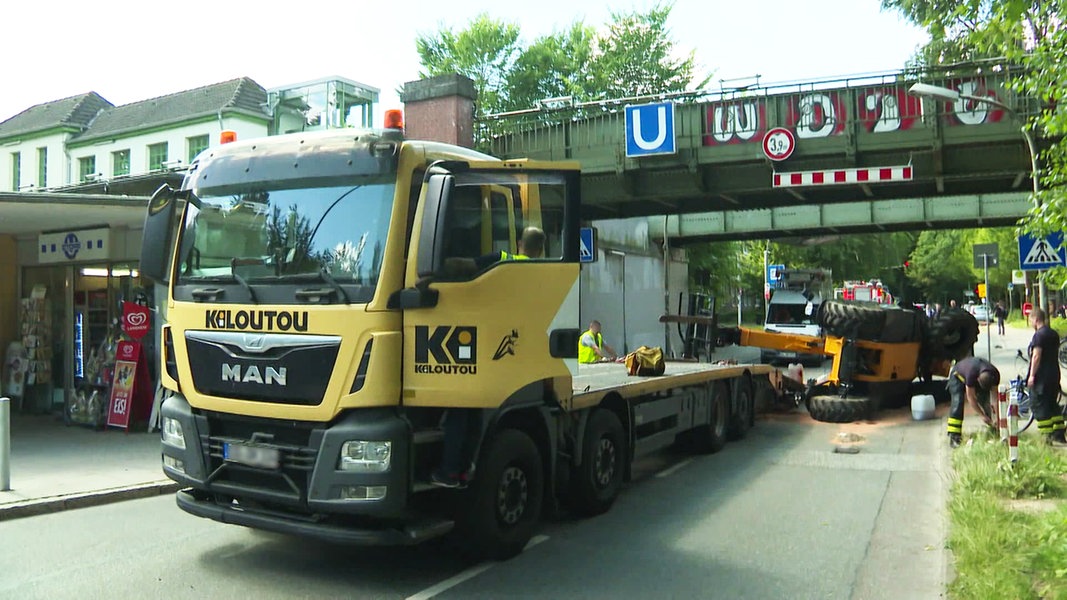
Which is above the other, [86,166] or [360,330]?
[86,166]

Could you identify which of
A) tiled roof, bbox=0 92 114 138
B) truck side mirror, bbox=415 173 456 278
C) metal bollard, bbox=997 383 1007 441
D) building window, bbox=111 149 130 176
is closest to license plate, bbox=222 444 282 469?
truck side mirror, bbox=415 173 456 278

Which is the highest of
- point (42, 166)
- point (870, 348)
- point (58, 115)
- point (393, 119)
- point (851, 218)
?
point (58, 115)

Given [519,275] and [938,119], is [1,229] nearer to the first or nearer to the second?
[519,275]

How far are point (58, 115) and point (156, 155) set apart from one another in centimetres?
958

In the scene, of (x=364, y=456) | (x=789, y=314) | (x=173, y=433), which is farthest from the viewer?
(x=789, y=314)

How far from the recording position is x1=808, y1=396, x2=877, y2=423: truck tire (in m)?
13.4

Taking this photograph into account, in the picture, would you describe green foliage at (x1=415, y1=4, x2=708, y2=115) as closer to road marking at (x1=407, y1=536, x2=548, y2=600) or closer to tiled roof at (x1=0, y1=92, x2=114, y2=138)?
tiled roof at (x1=0, y1=92, x2=114, y2=138)

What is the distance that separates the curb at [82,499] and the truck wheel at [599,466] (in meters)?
4.23

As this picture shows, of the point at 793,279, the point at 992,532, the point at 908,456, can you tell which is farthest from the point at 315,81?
the point at 992,532

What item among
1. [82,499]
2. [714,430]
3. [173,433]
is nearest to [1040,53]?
[714,430]

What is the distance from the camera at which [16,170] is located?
50594mm

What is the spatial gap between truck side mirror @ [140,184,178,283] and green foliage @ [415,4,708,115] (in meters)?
38.7

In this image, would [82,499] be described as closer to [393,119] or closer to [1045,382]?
[393,119]

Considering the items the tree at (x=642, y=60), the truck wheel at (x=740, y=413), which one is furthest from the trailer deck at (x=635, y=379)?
the tree at (x=642, y=60)
